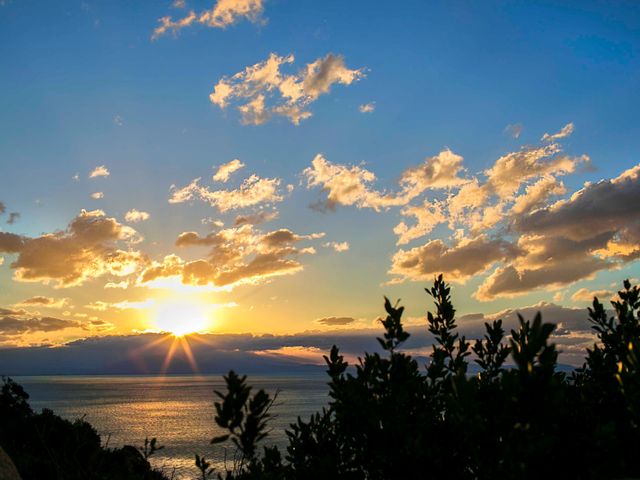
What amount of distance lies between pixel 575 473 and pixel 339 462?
8.69 ft

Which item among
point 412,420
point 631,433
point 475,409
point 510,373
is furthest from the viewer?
point 412,420

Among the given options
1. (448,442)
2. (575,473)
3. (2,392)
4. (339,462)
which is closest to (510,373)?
(575,473)

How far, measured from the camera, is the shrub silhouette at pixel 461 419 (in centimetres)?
343

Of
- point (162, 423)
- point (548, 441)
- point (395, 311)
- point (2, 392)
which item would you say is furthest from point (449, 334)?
point (162, 423)

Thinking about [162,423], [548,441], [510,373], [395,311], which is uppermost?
[395,311]

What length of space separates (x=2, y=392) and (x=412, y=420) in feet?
166

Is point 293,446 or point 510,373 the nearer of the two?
point 510,373

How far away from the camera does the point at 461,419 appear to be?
3873mm

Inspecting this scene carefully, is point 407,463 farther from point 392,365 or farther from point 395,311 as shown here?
point 395,311

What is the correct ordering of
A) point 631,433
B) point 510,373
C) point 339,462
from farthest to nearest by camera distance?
point 339,462 < point 631,433 < point 510,373

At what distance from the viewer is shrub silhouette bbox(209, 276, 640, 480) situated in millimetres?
3426

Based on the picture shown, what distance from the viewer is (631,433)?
171 inches

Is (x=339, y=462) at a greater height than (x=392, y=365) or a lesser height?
lesser

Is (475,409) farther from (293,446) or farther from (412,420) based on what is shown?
(293,446)
